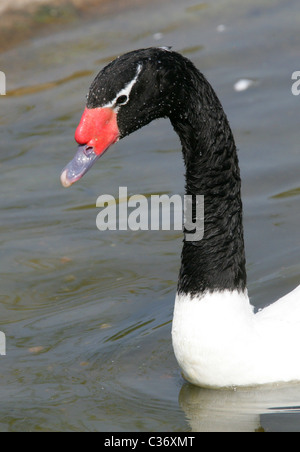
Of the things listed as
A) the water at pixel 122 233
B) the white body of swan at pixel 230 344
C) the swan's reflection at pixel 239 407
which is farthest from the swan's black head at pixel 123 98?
the swan's reflection at pixel 239 407

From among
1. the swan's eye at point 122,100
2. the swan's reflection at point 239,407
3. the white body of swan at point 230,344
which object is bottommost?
the swan's reflection at point 239,407

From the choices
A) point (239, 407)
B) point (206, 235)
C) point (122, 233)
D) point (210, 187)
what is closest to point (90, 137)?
point (210, 187)

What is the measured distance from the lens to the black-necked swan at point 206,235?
492cm

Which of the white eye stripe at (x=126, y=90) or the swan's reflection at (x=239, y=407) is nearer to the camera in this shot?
the white eye stripe at (x=126, y=90)

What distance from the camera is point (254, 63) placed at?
10.1 m

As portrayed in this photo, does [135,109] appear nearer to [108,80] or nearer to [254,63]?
[108,80]

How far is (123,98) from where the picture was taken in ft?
16.1

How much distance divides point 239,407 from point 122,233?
102 inches

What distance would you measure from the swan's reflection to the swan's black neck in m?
0.59

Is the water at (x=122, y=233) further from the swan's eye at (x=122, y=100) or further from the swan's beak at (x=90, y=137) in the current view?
the swan's eye at (x=122, y=100)

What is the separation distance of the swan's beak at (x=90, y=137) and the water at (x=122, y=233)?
1349 mm

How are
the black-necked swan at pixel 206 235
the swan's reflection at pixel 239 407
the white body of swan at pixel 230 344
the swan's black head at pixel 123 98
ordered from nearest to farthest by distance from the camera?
the swan's black head at pixel 123 98 → the black-necked swan at pixel 206 235 → the swan's reflection at pixel 239 407 → the white body of swan at pixel 230 344

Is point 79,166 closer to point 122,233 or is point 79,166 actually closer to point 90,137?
point 90,137
